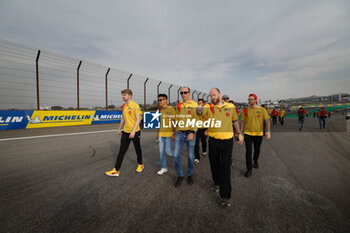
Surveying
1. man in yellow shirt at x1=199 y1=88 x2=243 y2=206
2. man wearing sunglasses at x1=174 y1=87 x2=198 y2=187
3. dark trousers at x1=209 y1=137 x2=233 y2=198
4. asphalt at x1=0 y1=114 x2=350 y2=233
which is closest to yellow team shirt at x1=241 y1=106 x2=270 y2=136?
asphalt at x1=0 y1=114 x2=350 y2=233

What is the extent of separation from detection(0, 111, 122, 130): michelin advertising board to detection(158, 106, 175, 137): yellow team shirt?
1139cm

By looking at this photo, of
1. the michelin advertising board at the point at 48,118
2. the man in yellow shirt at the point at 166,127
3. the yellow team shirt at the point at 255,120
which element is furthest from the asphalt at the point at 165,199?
the michelin advertising board at the point at 48,118

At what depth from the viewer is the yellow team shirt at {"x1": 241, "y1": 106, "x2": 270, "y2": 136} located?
131 inches

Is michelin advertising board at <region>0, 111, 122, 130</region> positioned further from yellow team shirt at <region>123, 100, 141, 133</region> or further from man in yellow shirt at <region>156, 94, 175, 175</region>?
man in yellow shirt at <region>156, 94, 175, 175</region>

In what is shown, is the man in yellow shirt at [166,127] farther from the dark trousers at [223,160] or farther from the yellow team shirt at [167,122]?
the dark trousers at [223,160]

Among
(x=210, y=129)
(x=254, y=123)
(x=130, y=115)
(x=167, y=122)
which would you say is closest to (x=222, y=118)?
(x=210, y=129)

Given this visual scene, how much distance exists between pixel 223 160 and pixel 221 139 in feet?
1.07

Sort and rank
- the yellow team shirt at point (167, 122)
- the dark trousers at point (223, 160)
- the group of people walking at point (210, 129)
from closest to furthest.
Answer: the dark trousers at point (223, 160) < the group of people walking at point (210, 129) < the yellow team shirt at point (167, 122)

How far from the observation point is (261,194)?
2.40 m

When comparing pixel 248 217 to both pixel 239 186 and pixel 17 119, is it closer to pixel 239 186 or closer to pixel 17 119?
pixel 239 186

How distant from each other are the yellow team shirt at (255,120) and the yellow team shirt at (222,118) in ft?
3.99

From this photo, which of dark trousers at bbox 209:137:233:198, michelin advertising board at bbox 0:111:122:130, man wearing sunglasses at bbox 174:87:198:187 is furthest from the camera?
michelin advertising board at bbox 0:111:122:130

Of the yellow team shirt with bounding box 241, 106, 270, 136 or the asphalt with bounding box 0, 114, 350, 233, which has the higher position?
the yellow team shirt with bounding box 241, 106, 270, 136

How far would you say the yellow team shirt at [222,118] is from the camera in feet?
7.38
